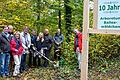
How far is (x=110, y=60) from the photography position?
52.7 feet

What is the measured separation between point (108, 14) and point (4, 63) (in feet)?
24.9

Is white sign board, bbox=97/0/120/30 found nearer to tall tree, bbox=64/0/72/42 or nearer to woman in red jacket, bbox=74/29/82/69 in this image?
woman in red jacket, bbox=74/29/82/69

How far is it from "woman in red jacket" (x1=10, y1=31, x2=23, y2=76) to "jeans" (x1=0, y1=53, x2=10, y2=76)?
0.33m

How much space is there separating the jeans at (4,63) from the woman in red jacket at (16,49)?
0.33 metres

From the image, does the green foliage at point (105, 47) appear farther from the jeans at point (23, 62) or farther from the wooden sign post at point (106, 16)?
the wooden sign post at point (106, 16)

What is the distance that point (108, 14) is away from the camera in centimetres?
560

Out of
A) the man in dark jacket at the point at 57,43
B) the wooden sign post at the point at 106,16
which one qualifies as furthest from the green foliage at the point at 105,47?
the wooden sign post at the point at 106,16

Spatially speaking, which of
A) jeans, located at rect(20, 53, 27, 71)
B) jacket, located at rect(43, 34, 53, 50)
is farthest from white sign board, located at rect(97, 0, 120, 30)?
jacket, located at rect(43, 34, 53, 50)

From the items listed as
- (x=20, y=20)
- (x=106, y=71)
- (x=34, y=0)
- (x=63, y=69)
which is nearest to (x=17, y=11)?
(x=20, y=20)

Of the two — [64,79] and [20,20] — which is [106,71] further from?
[20,20]

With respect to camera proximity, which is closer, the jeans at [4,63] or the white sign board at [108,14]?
the white sign board at [108,14]

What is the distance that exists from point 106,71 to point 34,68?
313 centimetres

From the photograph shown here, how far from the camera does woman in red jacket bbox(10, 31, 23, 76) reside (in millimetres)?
12531

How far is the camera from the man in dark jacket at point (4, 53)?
477 inches
